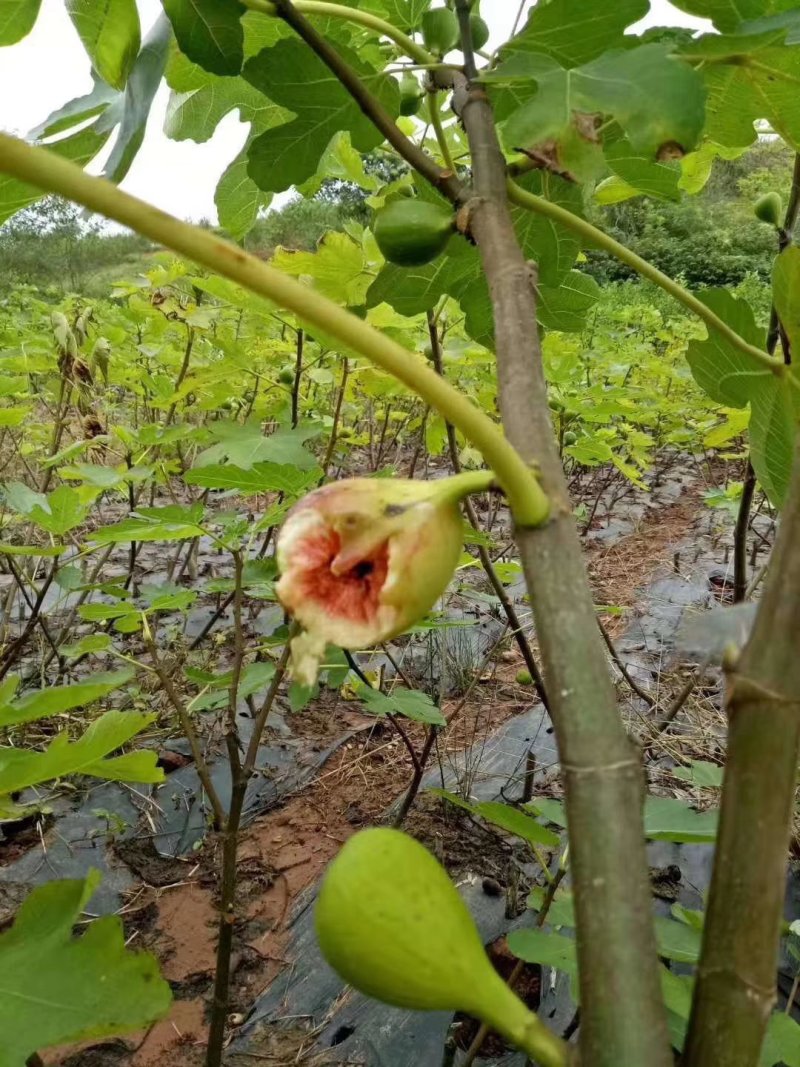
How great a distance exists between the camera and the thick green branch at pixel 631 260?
61 centimetres

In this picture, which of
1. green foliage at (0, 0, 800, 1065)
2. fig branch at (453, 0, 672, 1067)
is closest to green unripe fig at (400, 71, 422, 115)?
green foliage at (0, 0, 800, 1065)

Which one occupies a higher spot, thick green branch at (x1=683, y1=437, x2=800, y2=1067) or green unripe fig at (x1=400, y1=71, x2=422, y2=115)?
green unripe fig at (x1=400, y1=71, x2=422, y2=115)

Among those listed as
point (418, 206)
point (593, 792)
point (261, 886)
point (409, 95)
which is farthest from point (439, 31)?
point (261, 886)

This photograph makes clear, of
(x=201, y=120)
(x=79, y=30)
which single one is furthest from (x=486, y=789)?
(x=79, y=30)

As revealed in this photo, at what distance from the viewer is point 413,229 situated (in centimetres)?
60

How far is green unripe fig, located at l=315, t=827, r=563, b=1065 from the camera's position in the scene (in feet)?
1.13

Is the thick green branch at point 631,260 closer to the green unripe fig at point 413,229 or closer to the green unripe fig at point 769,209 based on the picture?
the green unripe fig at point 413,229

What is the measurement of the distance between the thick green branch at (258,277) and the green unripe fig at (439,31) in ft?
1.99

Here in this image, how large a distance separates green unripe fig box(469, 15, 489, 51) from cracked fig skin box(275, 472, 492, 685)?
749mm

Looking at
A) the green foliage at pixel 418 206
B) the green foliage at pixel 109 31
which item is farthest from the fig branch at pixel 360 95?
the green foliage at pixel 109 31

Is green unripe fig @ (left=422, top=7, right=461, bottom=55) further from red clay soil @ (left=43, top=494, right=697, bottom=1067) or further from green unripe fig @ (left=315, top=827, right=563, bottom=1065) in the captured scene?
red clay soil @ (left=43, top=494, right=697, bottom=1067)

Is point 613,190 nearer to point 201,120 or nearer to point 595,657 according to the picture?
point 201,120

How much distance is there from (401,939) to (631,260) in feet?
1.83

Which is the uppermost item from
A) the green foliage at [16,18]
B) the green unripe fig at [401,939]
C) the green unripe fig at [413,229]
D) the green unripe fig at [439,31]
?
the green unripe fig at [439,31]
